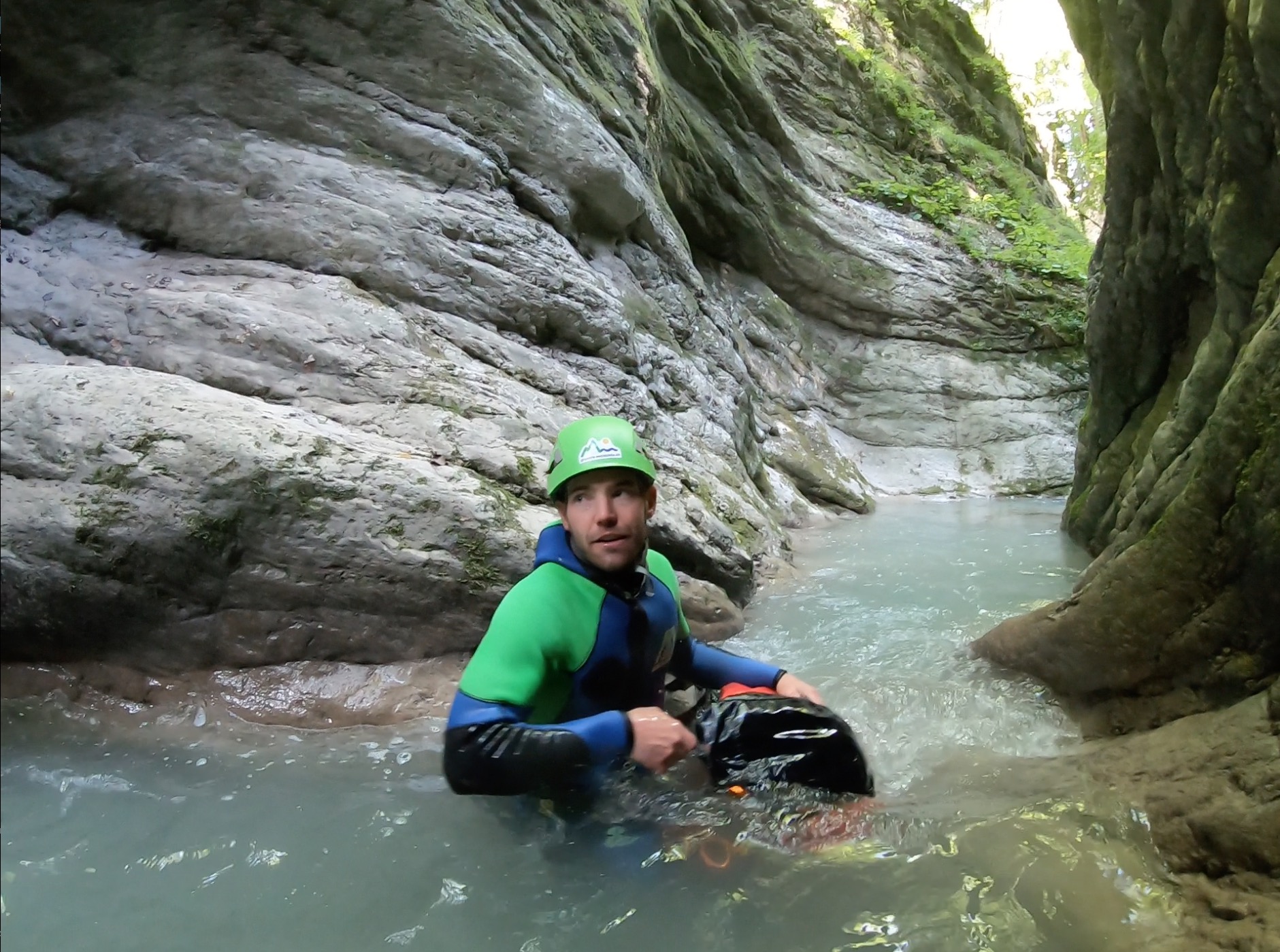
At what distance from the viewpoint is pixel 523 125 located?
20.5 ft

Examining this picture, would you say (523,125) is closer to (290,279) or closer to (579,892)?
(290,279)

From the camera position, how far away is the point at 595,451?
249 centimetres

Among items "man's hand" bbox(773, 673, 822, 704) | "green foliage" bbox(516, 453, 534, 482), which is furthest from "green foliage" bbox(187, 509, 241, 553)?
"man's hand" bbox(773, 673, 822, 704)

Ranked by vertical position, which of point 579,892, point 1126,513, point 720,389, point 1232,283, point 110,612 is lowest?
point 579,892

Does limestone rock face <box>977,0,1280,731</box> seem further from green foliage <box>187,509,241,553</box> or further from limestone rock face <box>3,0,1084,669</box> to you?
green foliage <box>187,509,241,553</box>

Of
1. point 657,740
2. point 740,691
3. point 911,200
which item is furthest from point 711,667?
point 911,200

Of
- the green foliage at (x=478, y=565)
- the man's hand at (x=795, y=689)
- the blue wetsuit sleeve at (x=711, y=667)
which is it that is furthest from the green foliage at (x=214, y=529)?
the man's hand at (x=795, y=689)

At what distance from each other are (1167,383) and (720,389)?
3.99 metres

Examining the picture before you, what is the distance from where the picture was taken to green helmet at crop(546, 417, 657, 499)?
2.47 meters

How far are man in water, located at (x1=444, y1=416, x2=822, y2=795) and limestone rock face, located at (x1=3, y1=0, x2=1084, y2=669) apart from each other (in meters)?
1.05

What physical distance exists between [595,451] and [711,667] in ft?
3.55

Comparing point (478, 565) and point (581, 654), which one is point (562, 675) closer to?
point (581, 654)

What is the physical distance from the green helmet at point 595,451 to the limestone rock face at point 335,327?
1269 millimetres

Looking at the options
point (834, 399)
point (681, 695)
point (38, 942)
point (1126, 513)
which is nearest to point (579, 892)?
point (38, 942)
